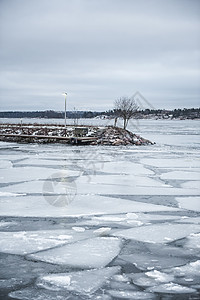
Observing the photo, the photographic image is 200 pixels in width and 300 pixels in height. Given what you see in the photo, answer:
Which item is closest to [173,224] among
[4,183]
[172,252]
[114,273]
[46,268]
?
[172,252]

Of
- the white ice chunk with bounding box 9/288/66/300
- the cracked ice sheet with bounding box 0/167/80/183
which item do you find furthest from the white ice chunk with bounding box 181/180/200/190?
the white ice chunk with bounding box 9/288/66/300

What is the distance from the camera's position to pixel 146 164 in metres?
11.6

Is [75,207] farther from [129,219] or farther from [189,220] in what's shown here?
→ [189,220]

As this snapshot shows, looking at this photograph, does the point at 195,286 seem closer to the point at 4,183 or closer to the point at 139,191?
the point at 139,191

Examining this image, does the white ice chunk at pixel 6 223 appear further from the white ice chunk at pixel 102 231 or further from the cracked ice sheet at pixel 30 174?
the cracked ice sheet at pixel 30 174

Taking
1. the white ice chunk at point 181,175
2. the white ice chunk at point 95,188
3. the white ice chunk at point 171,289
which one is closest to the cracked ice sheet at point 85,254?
the white ice chunk at point 171,289

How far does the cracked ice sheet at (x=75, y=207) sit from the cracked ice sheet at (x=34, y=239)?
2.60 ft

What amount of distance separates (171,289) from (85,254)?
43.2 inches

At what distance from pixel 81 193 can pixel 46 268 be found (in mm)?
3326

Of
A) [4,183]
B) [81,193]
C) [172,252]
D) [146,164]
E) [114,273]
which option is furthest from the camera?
[146,164]

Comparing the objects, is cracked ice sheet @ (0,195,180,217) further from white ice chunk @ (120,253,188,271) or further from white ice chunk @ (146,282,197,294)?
white ice chunk @ (146,282,197,294)

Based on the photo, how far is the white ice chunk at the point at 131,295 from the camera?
2.80m

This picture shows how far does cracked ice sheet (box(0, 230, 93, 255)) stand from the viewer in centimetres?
384

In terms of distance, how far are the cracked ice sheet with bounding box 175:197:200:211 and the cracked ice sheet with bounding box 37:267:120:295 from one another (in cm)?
276
